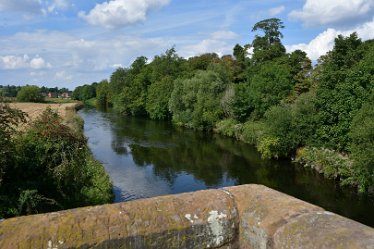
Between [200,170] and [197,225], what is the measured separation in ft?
85.8

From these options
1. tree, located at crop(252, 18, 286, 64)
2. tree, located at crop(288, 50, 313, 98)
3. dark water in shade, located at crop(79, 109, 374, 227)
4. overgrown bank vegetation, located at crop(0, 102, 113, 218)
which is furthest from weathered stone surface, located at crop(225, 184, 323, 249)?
tree, located at crop(252, 18, 286, 64)

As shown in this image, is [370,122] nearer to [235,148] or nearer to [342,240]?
[235,148]

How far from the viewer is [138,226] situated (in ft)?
9.55

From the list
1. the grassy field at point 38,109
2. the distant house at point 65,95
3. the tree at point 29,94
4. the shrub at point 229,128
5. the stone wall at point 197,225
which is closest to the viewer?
the stone wall at point 197,225

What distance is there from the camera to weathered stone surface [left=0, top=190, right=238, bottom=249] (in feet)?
8.85

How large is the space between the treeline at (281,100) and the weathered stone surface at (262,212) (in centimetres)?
1932

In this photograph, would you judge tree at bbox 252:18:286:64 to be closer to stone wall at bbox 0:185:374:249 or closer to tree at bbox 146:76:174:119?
tree at bbox 146:76:174:119

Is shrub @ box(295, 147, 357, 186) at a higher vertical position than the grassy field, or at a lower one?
lower

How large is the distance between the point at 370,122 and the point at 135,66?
243 ft

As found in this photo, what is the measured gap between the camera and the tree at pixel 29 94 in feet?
271

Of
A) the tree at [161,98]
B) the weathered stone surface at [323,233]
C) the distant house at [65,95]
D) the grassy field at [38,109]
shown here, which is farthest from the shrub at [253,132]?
the distant house at [65,95]

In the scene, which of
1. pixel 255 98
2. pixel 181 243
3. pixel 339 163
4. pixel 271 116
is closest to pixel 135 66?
pixel 255 98

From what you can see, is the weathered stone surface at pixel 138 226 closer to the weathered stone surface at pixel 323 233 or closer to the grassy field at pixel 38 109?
the weathered stone surface at pixel 323 233

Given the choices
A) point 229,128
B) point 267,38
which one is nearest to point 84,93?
point 267,38
